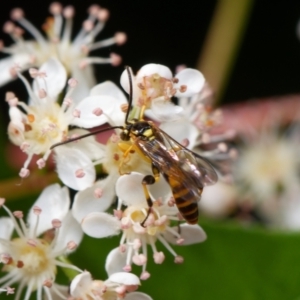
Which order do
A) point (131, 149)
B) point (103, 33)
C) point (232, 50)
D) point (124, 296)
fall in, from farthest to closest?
point (103, 33), point (232, 50), point (131, 149), point (124, 296)

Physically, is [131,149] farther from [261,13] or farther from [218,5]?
[261,13]

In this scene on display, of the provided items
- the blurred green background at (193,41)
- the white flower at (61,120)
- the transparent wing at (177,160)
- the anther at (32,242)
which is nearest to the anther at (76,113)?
the white flower at (61,120)

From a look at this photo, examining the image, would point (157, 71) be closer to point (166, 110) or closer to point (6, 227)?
point (166, 110)

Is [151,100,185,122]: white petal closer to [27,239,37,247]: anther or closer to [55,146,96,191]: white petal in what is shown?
[55,146,96,191]: white petal

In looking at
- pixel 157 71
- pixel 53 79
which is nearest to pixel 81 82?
pixel 53 79

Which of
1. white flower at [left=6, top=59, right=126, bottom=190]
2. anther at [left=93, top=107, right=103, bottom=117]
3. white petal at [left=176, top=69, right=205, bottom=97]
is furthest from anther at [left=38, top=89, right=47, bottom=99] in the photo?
white petal at [left=176, top=69, right=205, bottom=97]

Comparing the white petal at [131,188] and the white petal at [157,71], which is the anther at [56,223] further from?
the white petal at [157,71]

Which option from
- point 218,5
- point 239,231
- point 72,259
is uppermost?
point 218,5

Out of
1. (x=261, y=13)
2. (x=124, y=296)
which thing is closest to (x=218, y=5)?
Answer: (x=261, y=13)

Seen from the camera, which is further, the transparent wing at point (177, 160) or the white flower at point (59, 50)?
the white flower at point (59, 50)
